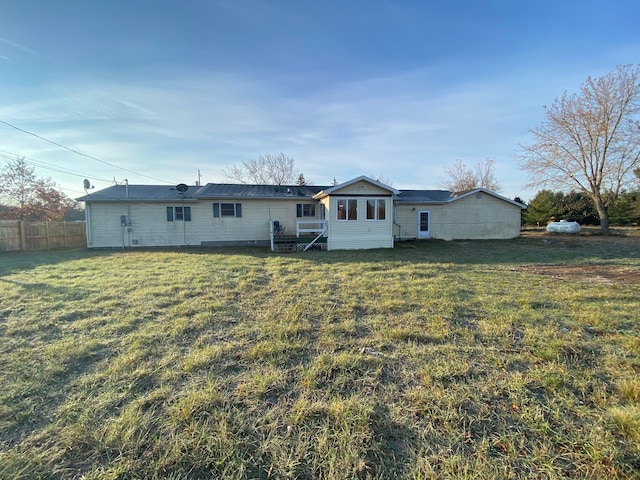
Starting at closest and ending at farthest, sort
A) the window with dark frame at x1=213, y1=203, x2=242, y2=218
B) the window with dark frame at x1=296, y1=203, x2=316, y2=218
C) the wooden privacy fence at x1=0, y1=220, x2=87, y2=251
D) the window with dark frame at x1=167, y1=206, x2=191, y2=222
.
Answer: the wooden privacy fence at x1=0, y1=220, x2=87, y2=251, the window with dark frame at x1=167, y1=206, x2=191, y2=222, the window with dark frame at x1=213, y1=203, x2=242, y2=218, the window with dark frame at x1=296, y1=203, x2=316, y2=218

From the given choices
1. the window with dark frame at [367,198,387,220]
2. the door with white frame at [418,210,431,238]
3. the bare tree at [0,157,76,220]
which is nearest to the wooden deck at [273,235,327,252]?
the window with dark frame at [367,198,387,220]

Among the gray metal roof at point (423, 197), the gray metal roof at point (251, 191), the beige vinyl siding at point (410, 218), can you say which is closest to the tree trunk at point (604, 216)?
the gray metal roof at point (423, 197)

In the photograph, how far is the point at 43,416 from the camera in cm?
212

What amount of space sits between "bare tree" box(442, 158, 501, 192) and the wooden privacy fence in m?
36.6

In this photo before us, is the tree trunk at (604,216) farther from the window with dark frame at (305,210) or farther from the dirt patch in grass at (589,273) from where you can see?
the window with dark frame at (305,210)

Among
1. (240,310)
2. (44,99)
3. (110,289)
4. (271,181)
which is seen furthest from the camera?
(271,181)

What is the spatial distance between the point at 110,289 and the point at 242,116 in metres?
10.1

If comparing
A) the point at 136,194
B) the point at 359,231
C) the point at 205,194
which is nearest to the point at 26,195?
the point at 136,194

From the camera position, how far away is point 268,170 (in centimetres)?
3250

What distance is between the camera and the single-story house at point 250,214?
13211 millimetres

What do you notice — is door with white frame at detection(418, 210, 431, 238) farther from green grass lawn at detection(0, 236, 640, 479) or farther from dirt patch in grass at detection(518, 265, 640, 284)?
green grass lawn at detection(0, 236, 640, 479)

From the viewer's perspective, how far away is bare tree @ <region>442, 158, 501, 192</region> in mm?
33688

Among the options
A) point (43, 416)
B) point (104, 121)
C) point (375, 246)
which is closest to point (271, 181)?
point (104, 121)

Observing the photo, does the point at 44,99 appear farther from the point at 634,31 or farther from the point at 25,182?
the point at 634,31
